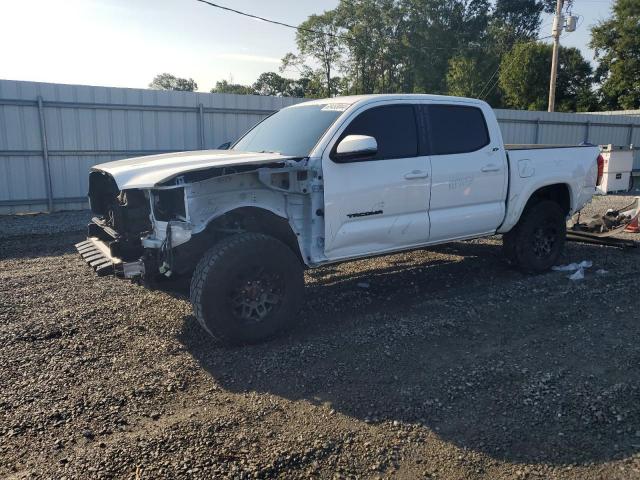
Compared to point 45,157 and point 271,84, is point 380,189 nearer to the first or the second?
point 45,157

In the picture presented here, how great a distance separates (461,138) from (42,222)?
833 centimetres

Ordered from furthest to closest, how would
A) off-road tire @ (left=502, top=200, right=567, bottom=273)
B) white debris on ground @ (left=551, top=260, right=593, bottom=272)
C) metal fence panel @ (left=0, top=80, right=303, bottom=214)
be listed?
1. metal fence panel @ (left=0, top=80, right=303, bottom=214)
2. white debris on ground @ (left=551, top=260, right=593, bottom=272)
3. off-road tire @ (left=502, top=200, right=567, bottom=273)

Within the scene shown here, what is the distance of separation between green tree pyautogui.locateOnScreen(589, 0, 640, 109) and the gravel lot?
39.1 metres

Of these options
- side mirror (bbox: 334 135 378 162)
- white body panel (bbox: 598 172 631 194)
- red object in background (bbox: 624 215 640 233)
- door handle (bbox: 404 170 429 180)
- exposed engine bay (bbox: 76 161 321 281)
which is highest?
side mirror (bbox: 334 135 378 162)

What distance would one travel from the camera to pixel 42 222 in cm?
1041

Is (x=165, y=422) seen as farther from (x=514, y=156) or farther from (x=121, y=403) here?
(x=514, y=156)

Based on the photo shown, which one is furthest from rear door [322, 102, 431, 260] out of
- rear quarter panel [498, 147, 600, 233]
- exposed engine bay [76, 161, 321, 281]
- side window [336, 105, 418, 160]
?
rear quarter panel [498, 147, 600, 233]

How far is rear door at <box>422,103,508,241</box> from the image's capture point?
5.45 m

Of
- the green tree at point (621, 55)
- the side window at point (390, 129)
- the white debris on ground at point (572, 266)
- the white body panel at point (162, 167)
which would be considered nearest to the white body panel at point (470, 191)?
the side window at point (390, 129)

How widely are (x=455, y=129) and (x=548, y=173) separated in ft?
4.97

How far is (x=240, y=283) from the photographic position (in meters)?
4.24

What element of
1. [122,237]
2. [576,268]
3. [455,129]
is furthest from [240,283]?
[576,268]

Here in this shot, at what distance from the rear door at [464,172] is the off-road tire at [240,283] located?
1.78 metres

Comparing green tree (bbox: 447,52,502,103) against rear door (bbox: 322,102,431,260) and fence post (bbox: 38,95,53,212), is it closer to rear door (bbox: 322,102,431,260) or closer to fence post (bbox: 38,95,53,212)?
fence post (bbox: 38,95,53,212)
